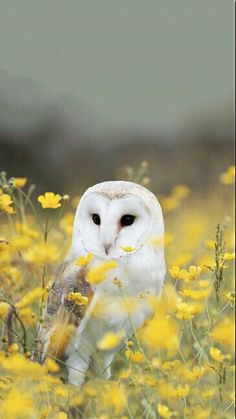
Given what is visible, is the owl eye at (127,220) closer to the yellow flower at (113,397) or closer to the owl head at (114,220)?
the owl head at (114,220)

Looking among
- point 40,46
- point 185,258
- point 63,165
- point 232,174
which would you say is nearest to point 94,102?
point 63,165

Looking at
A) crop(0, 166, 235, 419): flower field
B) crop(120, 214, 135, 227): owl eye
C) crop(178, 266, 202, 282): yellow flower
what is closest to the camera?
crop(0, 166, 235, 419): flower field

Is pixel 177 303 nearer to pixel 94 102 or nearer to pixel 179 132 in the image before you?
pixel 94 102

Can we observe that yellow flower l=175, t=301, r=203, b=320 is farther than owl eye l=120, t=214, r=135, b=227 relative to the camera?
No

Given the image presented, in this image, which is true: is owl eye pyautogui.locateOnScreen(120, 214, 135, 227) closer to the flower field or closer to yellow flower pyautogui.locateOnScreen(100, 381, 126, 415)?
the flower field

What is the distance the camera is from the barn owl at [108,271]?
1.00 m

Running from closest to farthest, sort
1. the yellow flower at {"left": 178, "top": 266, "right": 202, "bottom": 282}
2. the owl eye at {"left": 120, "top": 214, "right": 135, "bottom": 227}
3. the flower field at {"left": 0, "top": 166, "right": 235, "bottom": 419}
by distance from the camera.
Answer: the flower field at {"left": 0, "top": 166, "right": 235, "bottom": 419} → the yellow flower at {"left": 178, "top": 266, "right": 202, "bottom": 282} → the owl eye at {"left": 120, "top": 214, "right": 135, "bottom": 227}

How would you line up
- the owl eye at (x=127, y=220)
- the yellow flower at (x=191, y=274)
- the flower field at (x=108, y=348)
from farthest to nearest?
the owl eye at (x=127, y=220) < the yellow flower at (x=191, y=274) < the flower field at (x=108, y=348)

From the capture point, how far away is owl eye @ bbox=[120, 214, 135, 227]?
3.35 feet

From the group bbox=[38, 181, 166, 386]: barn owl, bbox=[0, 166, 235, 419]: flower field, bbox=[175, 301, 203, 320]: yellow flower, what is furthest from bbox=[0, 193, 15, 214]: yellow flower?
bbox=[175, 301, 203, 320]: yellow flower

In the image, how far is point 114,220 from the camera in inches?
39.1

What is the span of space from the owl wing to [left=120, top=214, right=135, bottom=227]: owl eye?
0.28ft

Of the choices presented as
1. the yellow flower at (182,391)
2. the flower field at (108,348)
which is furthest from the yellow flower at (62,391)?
the yellow flower at (182,391)

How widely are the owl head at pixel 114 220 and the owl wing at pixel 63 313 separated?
4 cm
